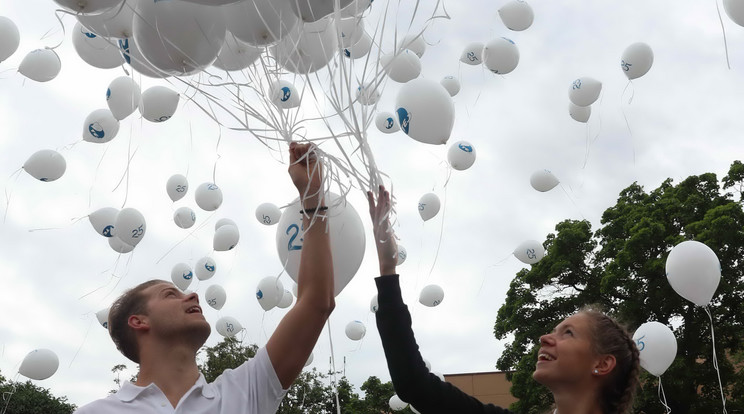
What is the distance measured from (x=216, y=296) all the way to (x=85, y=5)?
9.34 m

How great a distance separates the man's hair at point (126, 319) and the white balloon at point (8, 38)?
6391mm

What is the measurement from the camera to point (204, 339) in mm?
2246

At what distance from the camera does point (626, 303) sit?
54.9 ft

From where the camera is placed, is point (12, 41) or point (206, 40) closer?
point (206, 40)

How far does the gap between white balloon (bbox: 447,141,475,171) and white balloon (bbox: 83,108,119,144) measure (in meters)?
3.82

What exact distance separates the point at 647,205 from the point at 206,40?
1686 centimetres

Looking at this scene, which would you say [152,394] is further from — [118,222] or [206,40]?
[118,222]

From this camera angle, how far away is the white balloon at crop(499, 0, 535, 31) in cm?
911

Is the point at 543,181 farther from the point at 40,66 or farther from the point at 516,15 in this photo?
the point at 40,66

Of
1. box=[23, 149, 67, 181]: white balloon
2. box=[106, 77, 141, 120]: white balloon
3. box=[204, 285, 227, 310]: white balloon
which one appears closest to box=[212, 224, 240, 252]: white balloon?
box=[204, 285, 227, 310]: white balloon

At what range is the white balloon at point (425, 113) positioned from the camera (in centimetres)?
622

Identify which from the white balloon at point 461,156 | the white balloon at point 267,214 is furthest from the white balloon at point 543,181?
the white balloon at point 267,214

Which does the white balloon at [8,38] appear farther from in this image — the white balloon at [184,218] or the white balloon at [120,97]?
the white balloon at [184,218]

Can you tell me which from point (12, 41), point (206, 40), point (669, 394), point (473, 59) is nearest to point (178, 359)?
point (206, 40)
